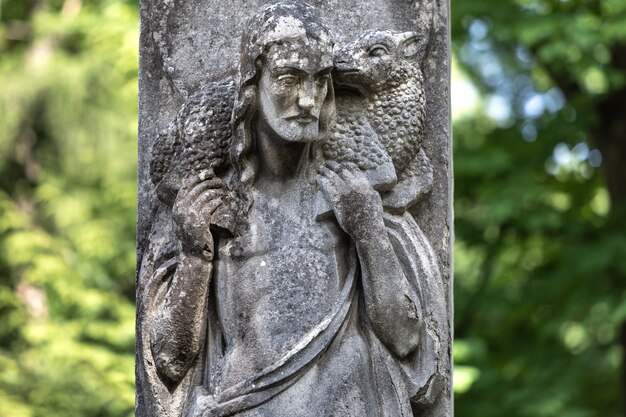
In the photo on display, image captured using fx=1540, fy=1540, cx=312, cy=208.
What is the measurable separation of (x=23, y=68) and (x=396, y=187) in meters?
11.8

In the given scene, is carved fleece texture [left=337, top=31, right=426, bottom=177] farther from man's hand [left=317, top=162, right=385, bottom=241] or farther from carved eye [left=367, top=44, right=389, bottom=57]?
man's hand [left=317, top=162, right=385, bottom=241]

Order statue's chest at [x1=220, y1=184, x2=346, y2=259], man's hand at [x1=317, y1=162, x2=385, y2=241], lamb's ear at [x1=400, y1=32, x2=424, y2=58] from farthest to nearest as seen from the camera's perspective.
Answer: lamb's ear at [x1=400, y1=32, x2=424, y2=58]
statue's chest at [x1=220, y1=184, x2=346, y2=259]
man's hand at [x1=317, y1=162, x2=385, y2=241]

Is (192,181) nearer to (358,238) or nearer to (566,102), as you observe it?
(358,238)

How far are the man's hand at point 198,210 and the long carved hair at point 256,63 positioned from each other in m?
0.11

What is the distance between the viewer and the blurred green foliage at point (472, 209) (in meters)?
12.9

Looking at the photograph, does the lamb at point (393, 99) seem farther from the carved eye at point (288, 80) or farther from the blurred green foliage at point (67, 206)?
the blurred green foliage at point (67, 206)

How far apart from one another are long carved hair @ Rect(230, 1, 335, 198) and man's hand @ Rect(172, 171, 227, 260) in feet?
0.36

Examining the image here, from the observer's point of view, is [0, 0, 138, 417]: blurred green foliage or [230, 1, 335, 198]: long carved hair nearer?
[230, 1, 335, 198]: long carved hair

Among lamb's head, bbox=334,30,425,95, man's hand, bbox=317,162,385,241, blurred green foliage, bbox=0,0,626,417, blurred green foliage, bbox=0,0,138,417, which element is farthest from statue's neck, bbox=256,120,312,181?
blurred green foliage, bbox=0,0,138,417

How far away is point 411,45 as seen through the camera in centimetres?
625

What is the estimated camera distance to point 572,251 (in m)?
13.1

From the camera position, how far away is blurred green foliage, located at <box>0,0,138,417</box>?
14.7 meters

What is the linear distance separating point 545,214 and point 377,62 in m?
7.13

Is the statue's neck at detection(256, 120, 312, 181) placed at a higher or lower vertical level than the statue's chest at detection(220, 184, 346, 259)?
higher
